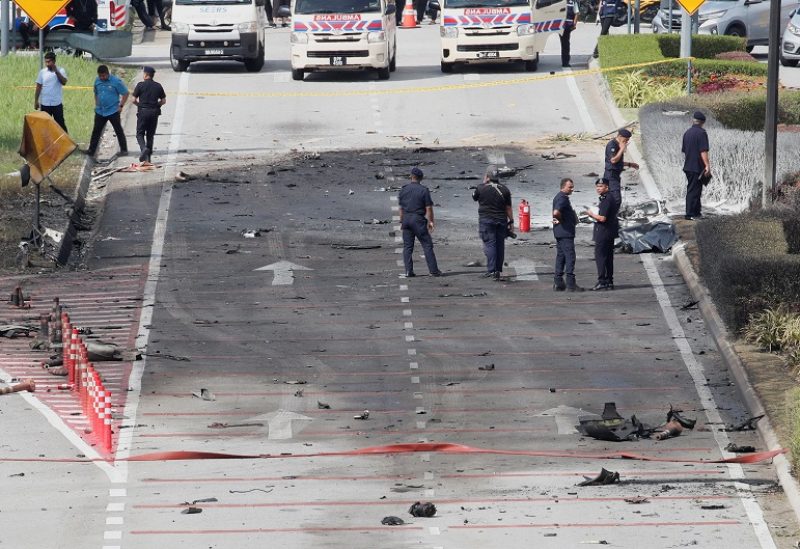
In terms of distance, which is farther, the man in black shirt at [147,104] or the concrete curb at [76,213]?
the man in black shirt at [147,104]

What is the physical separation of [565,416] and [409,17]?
116ft

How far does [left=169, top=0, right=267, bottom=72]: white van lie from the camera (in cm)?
4022

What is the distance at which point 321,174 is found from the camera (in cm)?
3134

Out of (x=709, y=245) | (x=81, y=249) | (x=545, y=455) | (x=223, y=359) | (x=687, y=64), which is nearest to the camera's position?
(x=545, y=455)

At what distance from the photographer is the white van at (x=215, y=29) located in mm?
40219

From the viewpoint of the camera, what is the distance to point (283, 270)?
82.0 feet

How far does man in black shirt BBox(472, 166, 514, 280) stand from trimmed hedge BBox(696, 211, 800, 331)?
9.56 ft

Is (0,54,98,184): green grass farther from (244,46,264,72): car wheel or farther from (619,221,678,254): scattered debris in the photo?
(619,221,678,254): scattered debris

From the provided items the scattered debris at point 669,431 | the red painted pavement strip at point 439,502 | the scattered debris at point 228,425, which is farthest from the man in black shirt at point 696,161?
the red painted pavement strip at point 439,502

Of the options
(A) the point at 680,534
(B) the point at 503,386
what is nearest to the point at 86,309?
(B) the point at 503,386

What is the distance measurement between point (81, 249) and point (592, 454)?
12.2 meters

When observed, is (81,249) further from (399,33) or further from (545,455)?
(399,33)

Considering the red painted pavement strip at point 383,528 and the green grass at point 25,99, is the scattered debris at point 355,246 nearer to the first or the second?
the green grass at point 25,99

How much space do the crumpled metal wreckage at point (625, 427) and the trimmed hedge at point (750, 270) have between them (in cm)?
303
